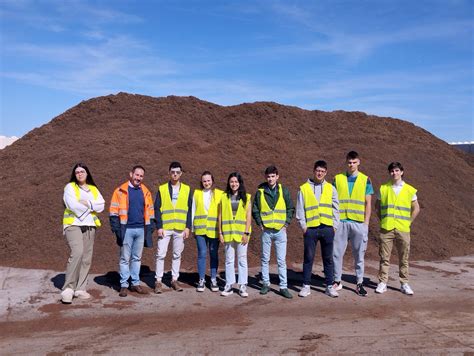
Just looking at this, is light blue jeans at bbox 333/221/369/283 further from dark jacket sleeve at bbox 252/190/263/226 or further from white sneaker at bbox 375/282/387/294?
dark jacket sleeve at bbox 252/190/263/226

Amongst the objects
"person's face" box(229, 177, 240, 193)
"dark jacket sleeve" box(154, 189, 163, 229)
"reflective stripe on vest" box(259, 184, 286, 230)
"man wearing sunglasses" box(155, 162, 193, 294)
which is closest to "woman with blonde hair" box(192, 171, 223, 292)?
"man wearing sunglasses" box(155, 162, 193, 294)

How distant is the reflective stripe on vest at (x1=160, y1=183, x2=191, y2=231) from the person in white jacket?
0.94 metres

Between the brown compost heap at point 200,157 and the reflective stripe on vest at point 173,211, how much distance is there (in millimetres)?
1897

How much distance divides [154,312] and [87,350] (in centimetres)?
139

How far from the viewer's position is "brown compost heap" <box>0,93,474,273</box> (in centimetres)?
941

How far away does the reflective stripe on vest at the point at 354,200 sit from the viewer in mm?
6824

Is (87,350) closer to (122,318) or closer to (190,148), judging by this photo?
(122,318)

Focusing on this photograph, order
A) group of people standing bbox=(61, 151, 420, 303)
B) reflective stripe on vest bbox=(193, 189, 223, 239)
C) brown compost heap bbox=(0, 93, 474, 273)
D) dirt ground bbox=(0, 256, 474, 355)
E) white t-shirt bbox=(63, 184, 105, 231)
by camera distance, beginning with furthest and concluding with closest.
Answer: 1. brown compost heap bbox=(0, 93, 474, 273)
2. reflective stripe on vest bbox=(193, 189, 223, 239)
3. group of people standing bbox=(61, 151, 420, 303)
4. white t-shirt bbox=(63, 184, 105, 231)
5. dirt ground bbox=(0, 256, 474, 355)

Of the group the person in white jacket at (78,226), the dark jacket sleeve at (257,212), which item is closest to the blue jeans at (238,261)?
the dark jacket sleeve at (257,212)

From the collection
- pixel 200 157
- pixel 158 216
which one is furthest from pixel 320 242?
pixel 200 157

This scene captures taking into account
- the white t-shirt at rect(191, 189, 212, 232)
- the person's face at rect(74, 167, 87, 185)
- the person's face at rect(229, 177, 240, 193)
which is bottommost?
the white t-shirt at rect(191, 189, 212, 232)

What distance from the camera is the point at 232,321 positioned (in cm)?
562

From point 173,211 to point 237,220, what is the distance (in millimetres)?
991

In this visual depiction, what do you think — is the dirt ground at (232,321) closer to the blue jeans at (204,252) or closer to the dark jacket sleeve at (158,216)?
the blue jeans at (204,252)
